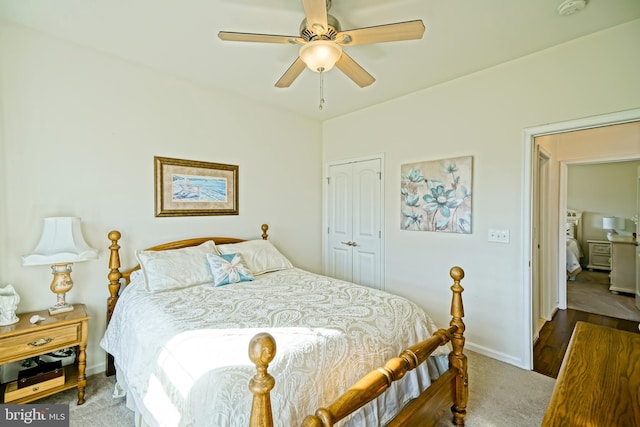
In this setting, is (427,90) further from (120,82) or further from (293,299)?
(120,82)

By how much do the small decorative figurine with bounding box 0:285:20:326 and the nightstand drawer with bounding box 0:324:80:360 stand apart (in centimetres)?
18

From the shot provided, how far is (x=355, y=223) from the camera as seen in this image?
12.9 ft

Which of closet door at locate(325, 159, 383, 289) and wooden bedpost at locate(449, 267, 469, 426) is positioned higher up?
closet door at locate(325, 159, 383, 289)

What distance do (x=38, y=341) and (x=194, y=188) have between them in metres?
1.67

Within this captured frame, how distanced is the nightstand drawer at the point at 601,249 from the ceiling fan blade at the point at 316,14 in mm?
7784

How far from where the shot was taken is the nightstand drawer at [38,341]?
1.81 m

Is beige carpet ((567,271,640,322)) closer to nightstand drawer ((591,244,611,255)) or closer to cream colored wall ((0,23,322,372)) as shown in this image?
nightstand drawer ((591,244,611,255))

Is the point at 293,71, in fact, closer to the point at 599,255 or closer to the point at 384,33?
the point at 384,33

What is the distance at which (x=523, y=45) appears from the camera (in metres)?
2.35

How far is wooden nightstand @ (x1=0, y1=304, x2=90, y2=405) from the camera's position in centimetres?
182

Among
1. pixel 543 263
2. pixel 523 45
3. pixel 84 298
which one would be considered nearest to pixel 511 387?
pixel 543 263

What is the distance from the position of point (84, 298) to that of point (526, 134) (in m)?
4.03

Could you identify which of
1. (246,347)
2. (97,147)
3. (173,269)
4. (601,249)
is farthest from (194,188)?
(601,249)

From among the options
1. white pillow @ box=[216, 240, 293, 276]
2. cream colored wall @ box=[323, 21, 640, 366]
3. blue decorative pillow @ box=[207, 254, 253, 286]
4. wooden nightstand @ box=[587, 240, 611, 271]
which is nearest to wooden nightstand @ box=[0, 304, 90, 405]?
blue decorative pillow @ box=[207, 254, 253, 286]
